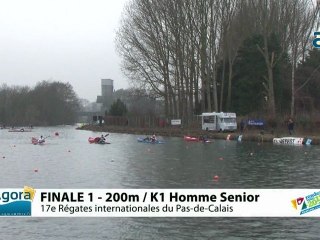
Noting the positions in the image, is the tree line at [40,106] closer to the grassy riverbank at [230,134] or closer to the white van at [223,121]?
the grassy riverbank at [230,134]

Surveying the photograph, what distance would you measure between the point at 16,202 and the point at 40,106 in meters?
164

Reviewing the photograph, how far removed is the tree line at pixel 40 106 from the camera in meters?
167

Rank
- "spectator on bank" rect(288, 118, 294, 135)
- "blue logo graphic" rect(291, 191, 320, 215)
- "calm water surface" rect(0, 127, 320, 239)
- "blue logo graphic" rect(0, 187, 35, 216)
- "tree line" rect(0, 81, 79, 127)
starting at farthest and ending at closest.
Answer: "tree line" rect(0, 81, 79, 127) → "spectator on bank" rect(288, 118, 294, 135) → "calm water surface" rect(0, 127, 320, 239) → "blue logo graphic" rect(291, 191, 320, 215) → "blue logo graphic" rect(0, 187, 35, 216)

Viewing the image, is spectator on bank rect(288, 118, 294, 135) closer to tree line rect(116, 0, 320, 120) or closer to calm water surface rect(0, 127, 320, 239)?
tree line rect(116, 0, 320, 120)

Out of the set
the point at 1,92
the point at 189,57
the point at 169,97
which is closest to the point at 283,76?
the point at 189,57

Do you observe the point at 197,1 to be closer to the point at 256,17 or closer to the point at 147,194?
the point at 256,17

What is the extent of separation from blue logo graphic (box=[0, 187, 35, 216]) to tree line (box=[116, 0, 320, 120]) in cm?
4804

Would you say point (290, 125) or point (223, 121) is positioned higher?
point (223, 121)

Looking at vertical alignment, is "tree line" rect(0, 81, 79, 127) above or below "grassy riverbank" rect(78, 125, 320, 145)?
above

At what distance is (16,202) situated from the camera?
888 centimetres

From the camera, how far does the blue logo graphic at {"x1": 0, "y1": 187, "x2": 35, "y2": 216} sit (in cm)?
880

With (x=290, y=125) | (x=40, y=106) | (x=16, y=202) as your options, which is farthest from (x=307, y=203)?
(x=40, y=106)
